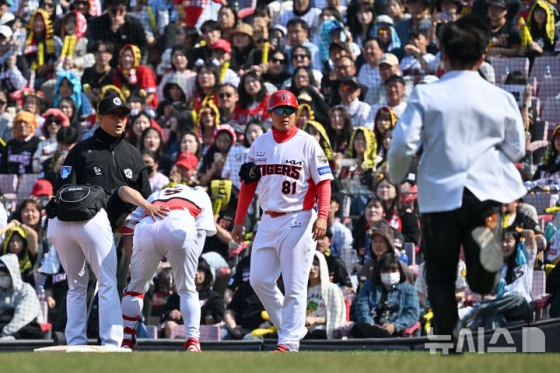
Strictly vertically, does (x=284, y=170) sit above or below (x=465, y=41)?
below

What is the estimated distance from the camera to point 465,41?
6.74 meters

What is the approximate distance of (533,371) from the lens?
5.91 meters

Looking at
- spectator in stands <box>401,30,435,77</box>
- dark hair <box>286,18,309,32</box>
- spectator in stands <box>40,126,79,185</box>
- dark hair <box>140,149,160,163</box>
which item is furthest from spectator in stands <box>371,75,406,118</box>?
spectator in stands <box>40,126,79,185</box>

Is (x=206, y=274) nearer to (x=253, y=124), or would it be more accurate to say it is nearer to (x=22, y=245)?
(x=22, y=245)

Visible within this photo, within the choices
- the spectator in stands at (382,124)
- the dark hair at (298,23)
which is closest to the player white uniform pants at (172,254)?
the spectator in stands at (382,124)

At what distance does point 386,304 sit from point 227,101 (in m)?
5.08

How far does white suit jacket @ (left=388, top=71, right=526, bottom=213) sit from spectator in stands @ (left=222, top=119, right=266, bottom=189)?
815 cm

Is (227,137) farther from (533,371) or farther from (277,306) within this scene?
(533,371)

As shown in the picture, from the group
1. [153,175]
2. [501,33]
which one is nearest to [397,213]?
[153,175]

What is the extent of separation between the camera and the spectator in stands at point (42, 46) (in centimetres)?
1925

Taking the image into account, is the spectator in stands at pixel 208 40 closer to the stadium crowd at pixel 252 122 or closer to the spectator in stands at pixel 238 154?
the stadium crowd at pixel 252 122

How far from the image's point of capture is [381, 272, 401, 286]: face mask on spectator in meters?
12.0

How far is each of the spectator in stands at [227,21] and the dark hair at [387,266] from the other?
6.69 meters

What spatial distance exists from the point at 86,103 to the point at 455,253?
38.9ft
